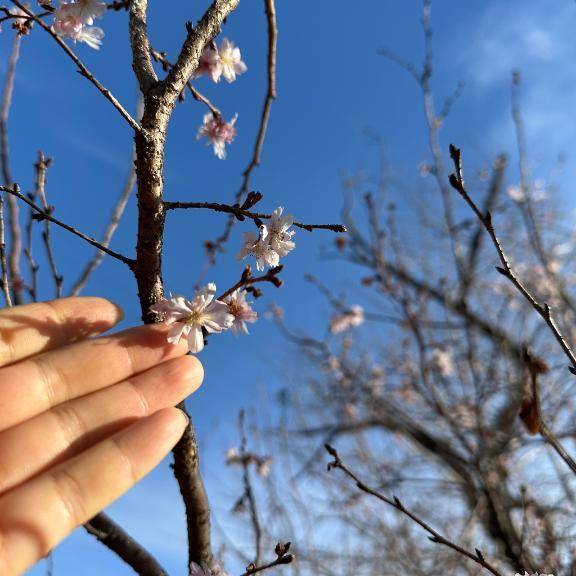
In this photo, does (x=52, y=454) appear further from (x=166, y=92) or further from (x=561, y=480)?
(x=561, y=480)

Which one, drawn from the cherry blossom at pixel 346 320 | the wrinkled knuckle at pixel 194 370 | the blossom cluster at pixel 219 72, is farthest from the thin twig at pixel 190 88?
the cherry blossom at pixel 346 320

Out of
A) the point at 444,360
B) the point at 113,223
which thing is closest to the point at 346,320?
the point at 444,360

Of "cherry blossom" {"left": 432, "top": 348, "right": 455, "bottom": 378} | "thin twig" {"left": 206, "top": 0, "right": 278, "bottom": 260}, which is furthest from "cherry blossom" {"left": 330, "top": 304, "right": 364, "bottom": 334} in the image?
"thin twig" {"left": 206, "top": 0, "right": 278, "bottom": 260}

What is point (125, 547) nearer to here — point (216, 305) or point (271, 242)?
point (216, 305)

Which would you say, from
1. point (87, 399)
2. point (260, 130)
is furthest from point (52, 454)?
point (260, 130)

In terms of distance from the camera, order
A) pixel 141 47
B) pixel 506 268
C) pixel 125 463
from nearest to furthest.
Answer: pixel 506 268 < pixel 125 463 < pixel 141 47

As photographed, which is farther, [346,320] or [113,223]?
[346,320]

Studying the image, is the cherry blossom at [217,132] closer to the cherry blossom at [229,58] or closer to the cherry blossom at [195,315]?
the cherry blossom at [229,58]
